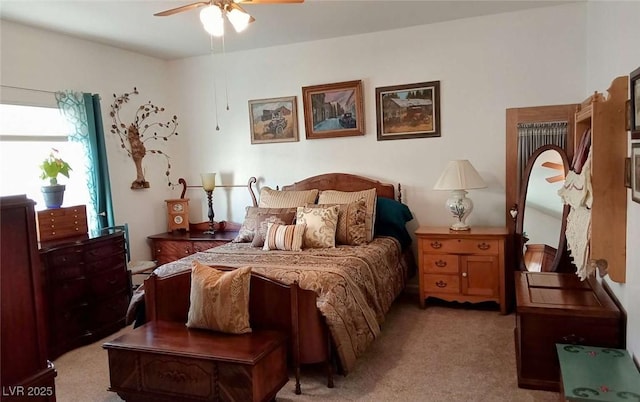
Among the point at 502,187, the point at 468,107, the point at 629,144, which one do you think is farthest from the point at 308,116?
the point at 629,144

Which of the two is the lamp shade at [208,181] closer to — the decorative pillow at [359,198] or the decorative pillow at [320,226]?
Result: the decorative pillow at [359,198]

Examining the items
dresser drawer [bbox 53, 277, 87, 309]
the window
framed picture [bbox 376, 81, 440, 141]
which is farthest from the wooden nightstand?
the window

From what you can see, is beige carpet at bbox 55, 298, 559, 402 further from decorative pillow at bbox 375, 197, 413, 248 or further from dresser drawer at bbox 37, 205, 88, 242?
dresser drawer at bbox 37, 205, 88, 242

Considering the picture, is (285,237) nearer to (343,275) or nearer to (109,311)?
(343,275)

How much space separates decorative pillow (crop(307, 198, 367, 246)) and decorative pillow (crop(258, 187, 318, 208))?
1.16 feet

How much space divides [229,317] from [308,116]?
2.68 metres

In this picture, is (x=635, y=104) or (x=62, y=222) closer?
(x=635, y=104)

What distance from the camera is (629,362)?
2127mm

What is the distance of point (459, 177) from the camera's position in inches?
152

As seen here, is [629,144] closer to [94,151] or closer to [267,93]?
[267,93]

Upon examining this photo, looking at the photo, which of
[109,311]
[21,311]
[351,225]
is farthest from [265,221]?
[21,311]

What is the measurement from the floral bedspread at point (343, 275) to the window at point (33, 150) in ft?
4.83

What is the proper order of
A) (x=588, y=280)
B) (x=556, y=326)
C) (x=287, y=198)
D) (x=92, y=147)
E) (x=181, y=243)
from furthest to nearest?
(x=181, y=243), (x=287, y=198), (x=92, y=147), (x=588, y=280), (x=556, y=326)

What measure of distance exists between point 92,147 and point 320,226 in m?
2.20
